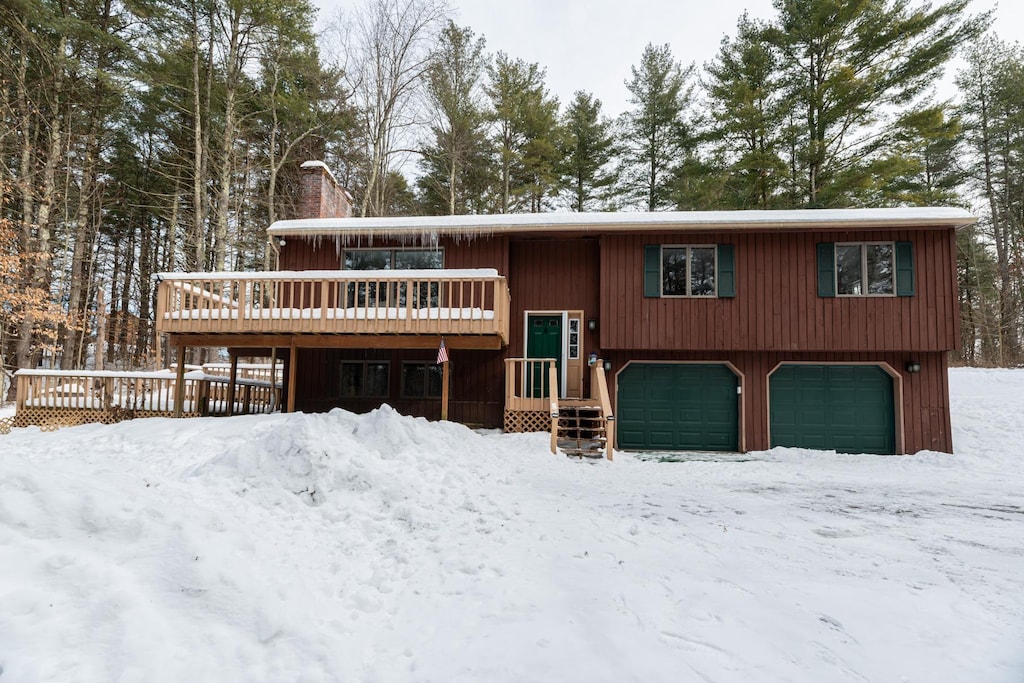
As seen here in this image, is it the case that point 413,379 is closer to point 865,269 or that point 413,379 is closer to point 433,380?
point 433,380

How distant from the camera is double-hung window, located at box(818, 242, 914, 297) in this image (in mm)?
10492

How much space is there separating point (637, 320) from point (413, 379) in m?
5.51

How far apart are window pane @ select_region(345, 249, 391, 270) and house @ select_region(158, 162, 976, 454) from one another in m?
0.04

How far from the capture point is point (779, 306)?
A: 1075cm

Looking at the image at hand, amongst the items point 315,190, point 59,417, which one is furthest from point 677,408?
point 59,417

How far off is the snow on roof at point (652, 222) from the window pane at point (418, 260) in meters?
0.75

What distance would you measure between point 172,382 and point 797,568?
12817 millimetres

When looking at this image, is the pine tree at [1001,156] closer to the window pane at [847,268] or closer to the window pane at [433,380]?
the window pane at [847,268]

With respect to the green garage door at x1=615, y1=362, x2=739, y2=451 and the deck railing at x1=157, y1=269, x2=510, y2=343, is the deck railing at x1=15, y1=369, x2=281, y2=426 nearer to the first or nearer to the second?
the deck railing at x1=157, y1=269, x2=510, y2=343

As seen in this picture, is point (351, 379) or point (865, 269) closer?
point (865, 269)

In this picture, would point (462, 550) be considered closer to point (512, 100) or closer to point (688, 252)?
point (688, 252)

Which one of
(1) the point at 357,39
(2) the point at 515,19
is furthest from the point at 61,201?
(2) the point at 515,19

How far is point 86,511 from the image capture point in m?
2.85

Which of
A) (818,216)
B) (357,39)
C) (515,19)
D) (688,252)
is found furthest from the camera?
(515,19)
